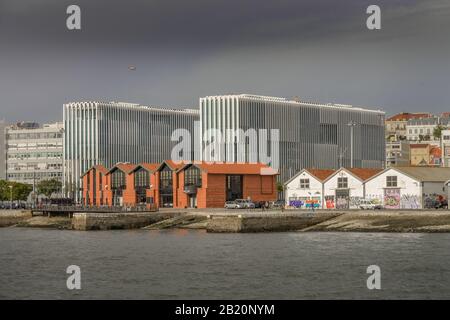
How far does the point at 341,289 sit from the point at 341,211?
5603cm

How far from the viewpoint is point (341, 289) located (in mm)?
58219

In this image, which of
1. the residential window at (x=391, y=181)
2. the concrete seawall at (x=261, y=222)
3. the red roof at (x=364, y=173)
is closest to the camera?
the concrete seawall at (x=261, y=222)

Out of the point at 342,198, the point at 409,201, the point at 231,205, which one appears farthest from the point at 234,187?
the point at 409,201

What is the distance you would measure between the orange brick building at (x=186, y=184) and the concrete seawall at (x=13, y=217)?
641 inches

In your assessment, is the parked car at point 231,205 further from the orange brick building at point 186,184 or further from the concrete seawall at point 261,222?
the concrete seawall at point 261,222

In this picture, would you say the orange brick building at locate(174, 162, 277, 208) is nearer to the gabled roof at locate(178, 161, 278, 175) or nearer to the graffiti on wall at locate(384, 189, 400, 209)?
the gabled roof at locate(178, 161, 278, 175)

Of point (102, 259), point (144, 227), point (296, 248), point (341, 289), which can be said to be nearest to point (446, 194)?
point (144, 227)

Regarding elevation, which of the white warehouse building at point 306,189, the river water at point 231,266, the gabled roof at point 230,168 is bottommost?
the river water at point 231,266

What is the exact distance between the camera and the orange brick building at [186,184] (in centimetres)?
14850

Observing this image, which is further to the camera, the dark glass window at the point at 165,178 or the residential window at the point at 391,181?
the dark glass window at the point at 165,178

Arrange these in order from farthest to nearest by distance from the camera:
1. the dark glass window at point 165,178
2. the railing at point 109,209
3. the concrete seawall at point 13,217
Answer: the dark glass window at point 165,178
the concrete seawall at point 13,217
the railing at point 109,209

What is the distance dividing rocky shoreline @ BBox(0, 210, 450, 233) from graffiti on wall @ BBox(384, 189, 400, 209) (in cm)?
1112

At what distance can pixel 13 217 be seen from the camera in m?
146

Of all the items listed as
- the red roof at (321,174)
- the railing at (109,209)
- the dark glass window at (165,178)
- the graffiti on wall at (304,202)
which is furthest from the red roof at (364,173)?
the dark glass window at (165,178)
